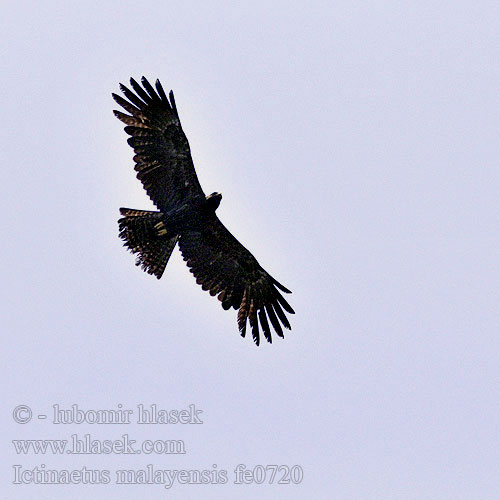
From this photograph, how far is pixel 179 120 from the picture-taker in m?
22.2

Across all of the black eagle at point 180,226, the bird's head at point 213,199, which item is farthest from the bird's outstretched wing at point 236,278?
the bird's head at point 213,199

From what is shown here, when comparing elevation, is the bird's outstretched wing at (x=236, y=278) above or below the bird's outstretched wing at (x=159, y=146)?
below

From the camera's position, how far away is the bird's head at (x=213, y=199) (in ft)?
72.6

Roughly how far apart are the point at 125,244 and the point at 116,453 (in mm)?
5309

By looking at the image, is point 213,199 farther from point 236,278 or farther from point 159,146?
point 236,278

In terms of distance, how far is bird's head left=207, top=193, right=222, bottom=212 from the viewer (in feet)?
72.6

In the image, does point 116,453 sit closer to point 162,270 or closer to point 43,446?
point 43,446

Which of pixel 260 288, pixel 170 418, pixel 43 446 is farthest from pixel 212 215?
pixel 43 446

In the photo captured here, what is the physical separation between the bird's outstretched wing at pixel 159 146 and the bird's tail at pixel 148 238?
1.51ft

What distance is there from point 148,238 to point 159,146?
224cm

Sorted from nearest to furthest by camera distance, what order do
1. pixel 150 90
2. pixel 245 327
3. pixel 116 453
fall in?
1. pixel 116 453
2. pixel 150 90
3. pixel 245 327

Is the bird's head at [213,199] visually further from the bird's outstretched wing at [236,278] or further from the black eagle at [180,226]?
the bird's outstretched wing at [236,278]

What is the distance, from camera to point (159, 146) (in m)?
22.2

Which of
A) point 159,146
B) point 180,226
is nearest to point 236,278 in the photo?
point 180,226
